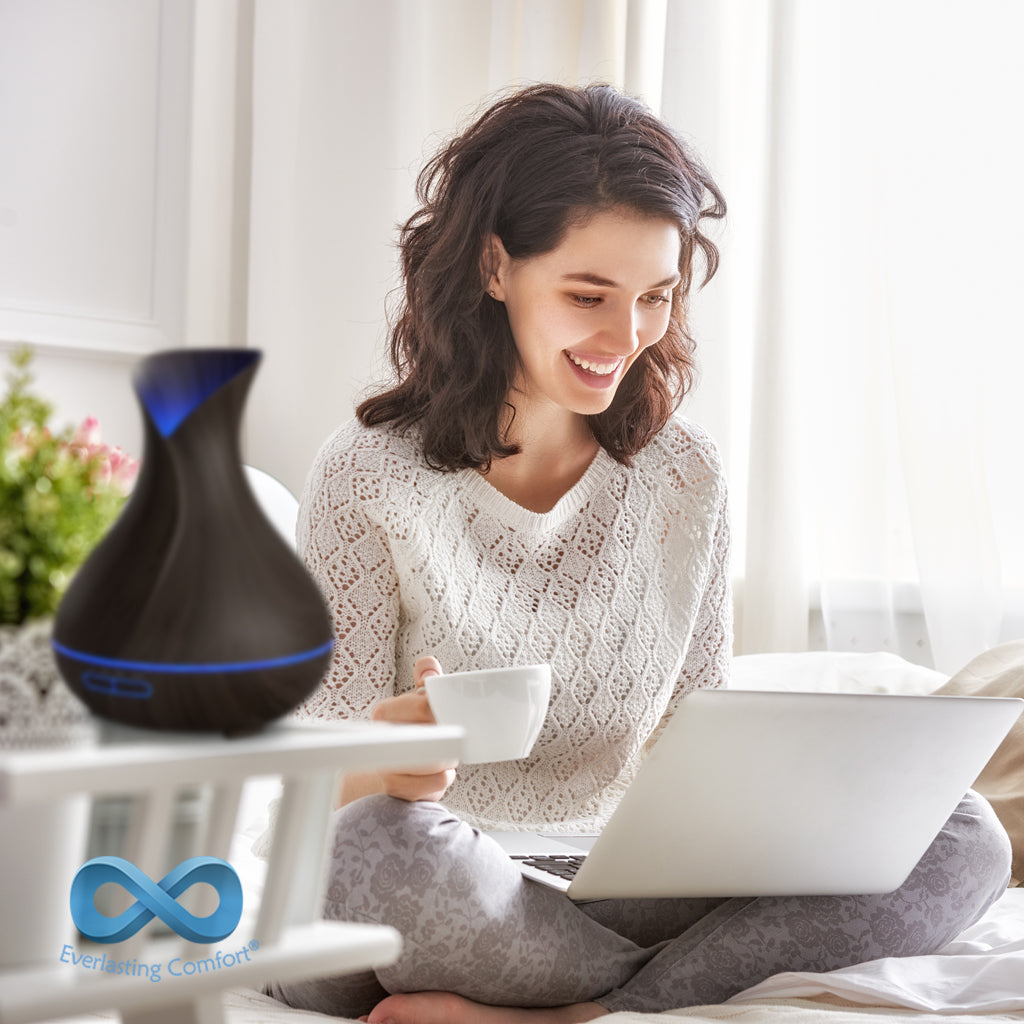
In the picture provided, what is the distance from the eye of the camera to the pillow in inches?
56.6

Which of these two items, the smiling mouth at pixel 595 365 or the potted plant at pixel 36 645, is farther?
the smiling mouth at pixel 595 365

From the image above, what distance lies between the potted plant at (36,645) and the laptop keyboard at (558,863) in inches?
24.5

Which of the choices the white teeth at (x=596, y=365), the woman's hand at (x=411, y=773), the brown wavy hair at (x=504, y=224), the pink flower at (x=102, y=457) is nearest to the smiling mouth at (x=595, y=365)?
the white teeth at (x=596, y=365)

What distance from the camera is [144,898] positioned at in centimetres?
54

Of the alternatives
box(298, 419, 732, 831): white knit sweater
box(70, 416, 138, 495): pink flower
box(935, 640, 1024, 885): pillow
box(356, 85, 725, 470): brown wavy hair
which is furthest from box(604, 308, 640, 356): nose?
box(70, 416, 138, 495): pink flower

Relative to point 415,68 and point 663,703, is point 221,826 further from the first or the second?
point 415,68

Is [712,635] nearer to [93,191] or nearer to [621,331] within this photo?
[621,331]

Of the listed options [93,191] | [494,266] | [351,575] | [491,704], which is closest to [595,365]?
[494,266]

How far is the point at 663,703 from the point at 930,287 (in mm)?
937

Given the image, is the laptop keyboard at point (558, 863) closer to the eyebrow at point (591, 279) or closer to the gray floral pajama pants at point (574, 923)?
the gray floral pajama pants at point (574, 923)

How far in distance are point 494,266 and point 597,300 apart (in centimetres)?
15

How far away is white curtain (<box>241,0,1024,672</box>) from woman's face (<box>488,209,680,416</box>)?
2.59ft

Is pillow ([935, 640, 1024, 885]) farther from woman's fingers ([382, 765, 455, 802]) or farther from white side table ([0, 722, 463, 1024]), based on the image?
white side table ([0, 722, 463, 1024])

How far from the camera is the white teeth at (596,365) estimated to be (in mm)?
1366
